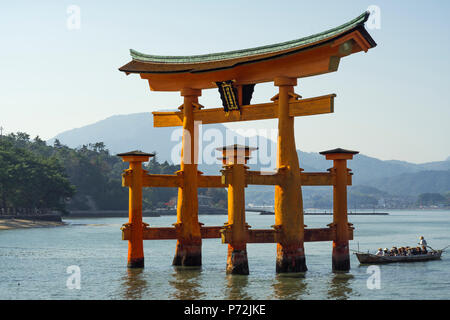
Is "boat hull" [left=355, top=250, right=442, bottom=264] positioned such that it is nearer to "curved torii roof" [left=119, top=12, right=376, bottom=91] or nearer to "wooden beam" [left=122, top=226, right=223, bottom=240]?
"wooden beam" [left=122, top=226, right=223, bottom=240]

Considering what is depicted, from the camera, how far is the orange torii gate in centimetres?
2473

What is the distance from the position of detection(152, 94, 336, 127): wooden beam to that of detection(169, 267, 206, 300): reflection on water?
6696 mm

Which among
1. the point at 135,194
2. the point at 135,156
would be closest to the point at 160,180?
the point at 135,194

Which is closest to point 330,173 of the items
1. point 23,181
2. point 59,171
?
point 23,181

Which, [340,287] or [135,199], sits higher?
[135,199]

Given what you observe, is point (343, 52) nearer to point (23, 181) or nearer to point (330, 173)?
point (330, 173)

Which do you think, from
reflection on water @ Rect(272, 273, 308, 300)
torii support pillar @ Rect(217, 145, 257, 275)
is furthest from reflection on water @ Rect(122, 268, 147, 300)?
reflection on water @ Rect(272, 273, 308, 300)

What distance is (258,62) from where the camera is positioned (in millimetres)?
26250

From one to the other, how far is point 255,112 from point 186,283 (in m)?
7.62

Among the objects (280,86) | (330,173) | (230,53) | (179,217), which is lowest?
(179,217)

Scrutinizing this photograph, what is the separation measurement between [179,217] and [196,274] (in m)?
2.65

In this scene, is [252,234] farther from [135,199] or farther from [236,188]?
[135,199]

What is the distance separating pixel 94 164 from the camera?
14162 centimetres
